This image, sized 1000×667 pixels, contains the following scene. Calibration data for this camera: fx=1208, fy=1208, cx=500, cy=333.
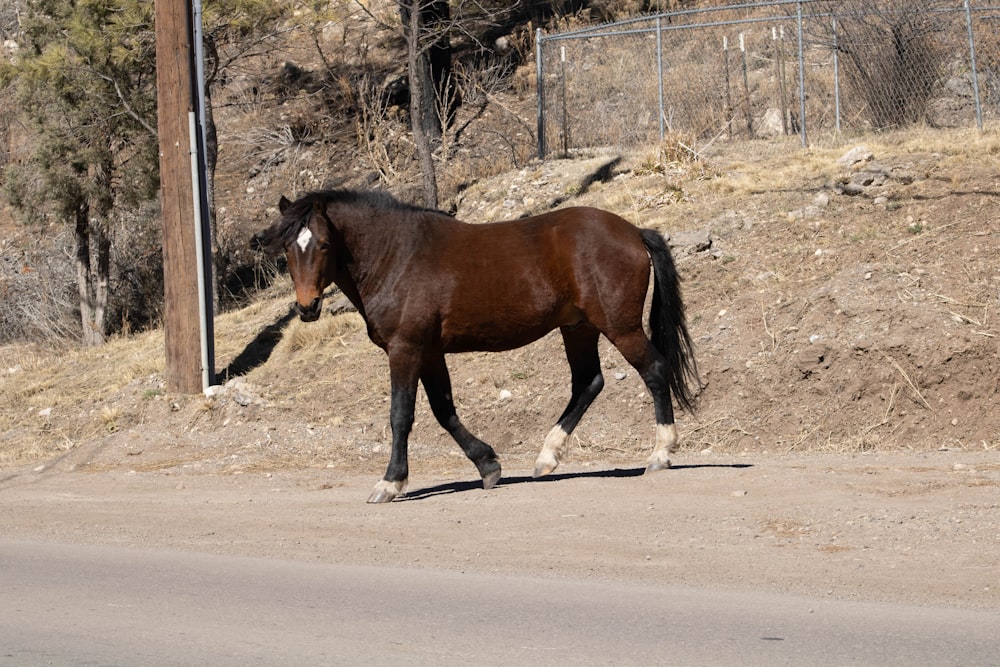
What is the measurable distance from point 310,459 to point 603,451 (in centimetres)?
319

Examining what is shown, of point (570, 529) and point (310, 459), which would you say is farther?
point (310, 459)

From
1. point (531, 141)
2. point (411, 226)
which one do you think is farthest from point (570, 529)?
point (531, 141)

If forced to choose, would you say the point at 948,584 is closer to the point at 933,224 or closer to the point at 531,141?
the point at 933,224

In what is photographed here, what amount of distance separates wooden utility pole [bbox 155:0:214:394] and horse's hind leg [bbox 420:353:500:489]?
6.36 m

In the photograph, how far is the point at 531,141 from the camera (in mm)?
26188

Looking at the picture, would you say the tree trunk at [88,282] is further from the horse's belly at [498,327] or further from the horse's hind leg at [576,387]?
the horse's hind leg at [576,387]

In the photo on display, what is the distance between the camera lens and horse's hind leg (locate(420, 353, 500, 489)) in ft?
32.6

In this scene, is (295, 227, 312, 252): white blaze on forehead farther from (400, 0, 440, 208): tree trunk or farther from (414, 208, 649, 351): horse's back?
(400, 0, 440, 208): tree trunk

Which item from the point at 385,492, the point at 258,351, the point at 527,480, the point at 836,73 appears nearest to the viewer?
the point at 385,492

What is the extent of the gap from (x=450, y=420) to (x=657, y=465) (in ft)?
5.76

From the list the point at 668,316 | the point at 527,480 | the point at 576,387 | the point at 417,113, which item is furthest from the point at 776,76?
the point at 527,480

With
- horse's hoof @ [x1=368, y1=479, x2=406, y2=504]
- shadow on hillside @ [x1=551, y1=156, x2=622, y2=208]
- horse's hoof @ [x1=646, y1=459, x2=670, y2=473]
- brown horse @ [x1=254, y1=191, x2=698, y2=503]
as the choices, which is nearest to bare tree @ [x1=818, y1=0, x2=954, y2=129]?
shadow on hillside @ [x1=551, y1=156, x2=622, y2=208]

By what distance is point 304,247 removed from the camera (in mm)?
9281

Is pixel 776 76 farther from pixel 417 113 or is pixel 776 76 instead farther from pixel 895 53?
pixel 417 113
